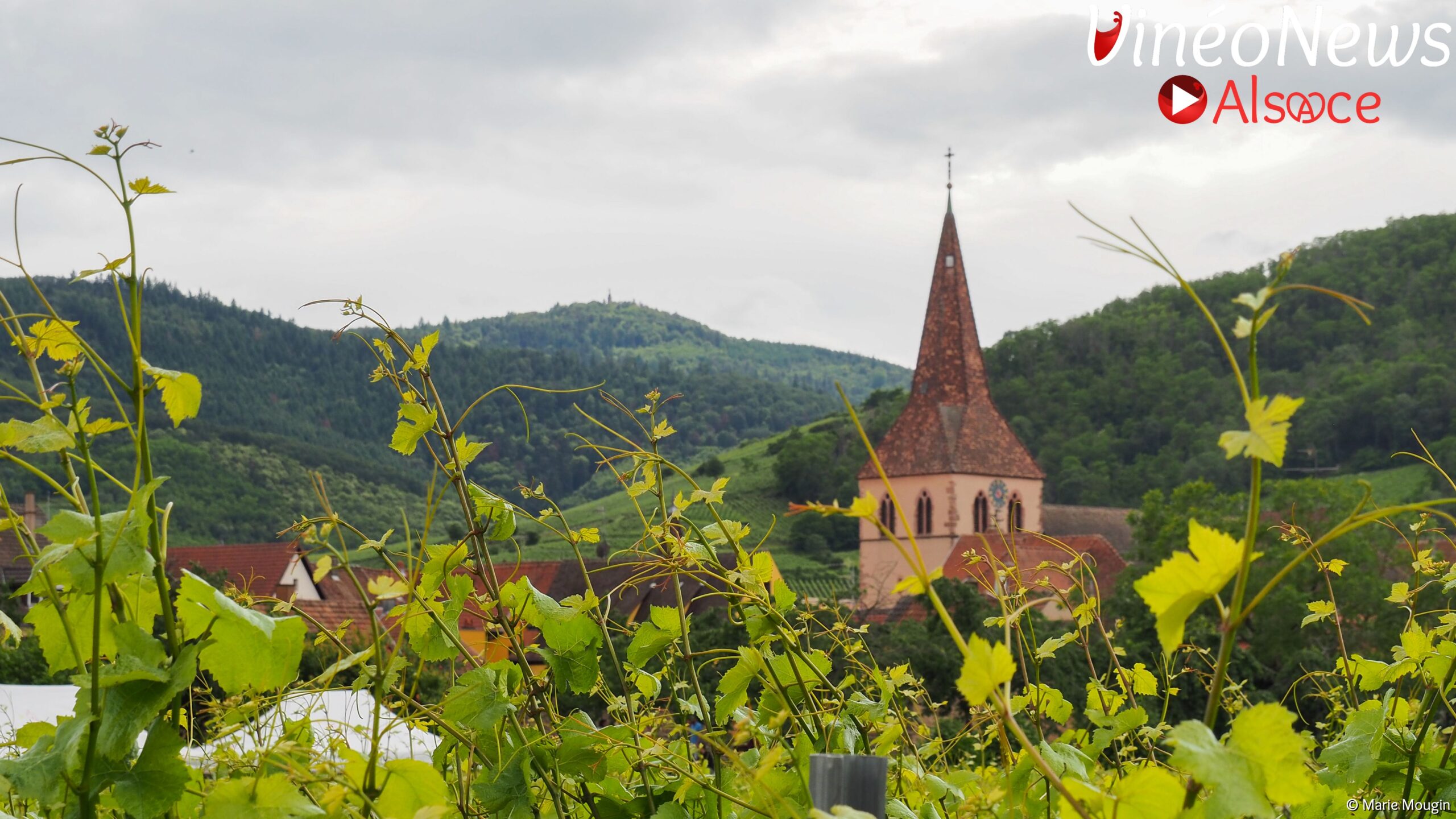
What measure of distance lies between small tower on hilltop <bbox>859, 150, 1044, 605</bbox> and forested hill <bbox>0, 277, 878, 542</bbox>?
1939 cm

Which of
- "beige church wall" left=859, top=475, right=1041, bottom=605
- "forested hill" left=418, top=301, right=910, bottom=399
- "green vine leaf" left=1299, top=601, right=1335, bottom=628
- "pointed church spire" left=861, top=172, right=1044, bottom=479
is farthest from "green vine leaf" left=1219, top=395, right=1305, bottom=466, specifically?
"forested hill" left=418, top=301, right=910, bottom=399

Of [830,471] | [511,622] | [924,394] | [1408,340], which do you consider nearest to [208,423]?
[830,471]

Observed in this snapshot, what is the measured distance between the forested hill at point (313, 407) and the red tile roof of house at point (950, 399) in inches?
772

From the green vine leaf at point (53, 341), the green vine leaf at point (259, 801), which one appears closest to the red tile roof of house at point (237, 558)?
the green vine leaf at point (53, 341)

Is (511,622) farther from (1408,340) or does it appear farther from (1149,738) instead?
(1408,340)

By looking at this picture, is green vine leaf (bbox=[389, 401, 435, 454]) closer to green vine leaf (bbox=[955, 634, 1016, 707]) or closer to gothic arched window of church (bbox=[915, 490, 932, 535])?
green vine leaf (bbox=[955, 634, 1016, 707])

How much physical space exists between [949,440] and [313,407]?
75349mm

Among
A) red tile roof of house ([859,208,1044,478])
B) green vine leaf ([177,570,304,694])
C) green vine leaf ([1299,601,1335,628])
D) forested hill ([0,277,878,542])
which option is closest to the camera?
green vine leaf ([177,570,304,694])

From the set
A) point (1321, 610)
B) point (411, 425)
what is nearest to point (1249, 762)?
point (411, 425)

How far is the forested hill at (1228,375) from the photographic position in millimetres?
67688

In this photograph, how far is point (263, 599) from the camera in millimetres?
1295

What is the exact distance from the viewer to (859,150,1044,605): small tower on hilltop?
48.1 meters

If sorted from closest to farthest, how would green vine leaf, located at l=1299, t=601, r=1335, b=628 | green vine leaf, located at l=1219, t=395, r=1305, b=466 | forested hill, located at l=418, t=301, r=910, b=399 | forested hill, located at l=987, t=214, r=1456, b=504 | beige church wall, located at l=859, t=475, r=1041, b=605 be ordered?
1. green vine leaf, located at l=1219, t=395, r=1305, b=466
2. green vine leaf, located at l=1299, t=601, r=1335, b=628
3. beige church wall, located at l=859, t=475, r=1041, b=605
4. forested hill, located at l=987, t=214, r=1456, b=504
5. forested hill, located at l=418, t=301, r=910, b=399

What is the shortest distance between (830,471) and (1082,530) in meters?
20.9
